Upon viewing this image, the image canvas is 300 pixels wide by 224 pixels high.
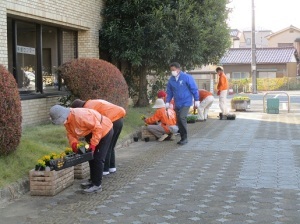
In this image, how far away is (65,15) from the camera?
1309cm

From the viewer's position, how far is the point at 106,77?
11.6 metres

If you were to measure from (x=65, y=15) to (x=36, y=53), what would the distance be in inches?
Answer: 52.6

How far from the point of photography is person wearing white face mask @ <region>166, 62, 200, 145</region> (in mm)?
11297

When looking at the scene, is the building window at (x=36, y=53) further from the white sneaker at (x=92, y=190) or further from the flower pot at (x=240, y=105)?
the flower pot at (x=240, y=105)

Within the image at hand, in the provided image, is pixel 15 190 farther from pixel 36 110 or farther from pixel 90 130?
pixel 36 110

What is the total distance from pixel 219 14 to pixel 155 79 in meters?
3.53

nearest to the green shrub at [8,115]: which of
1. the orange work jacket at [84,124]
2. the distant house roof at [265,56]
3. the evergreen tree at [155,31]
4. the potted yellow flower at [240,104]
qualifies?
the orange work jacket at [84,124]

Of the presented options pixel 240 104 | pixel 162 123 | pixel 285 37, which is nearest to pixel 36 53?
pixel 162 123

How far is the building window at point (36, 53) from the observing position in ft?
37.8

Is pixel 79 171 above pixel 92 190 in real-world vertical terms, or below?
above

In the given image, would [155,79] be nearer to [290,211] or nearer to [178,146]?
[178,146]

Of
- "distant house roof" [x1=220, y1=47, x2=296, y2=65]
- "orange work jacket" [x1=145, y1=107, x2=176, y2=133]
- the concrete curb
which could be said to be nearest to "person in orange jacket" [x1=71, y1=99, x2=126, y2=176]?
the concrete curb

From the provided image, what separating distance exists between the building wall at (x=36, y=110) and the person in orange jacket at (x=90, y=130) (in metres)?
4.87

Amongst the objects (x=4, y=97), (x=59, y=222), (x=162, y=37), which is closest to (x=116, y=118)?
(x=4, y=97)
